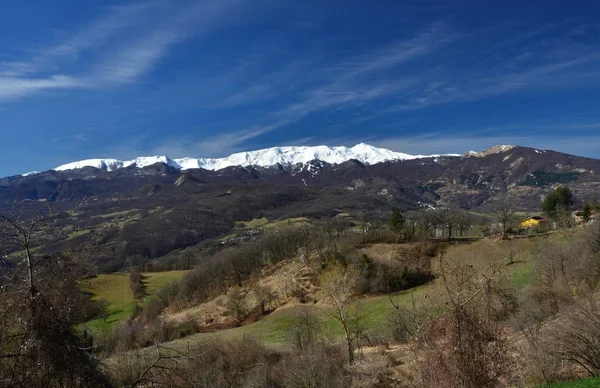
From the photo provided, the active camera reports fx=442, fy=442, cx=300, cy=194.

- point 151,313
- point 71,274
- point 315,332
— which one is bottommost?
point 151,313

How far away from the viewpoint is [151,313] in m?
84.6

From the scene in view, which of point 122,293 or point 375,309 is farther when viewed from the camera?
point 122,293

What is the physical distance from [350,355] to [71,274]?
3125 centimetres

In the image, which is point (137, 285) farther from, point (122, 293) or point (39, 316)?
point (39, 316)

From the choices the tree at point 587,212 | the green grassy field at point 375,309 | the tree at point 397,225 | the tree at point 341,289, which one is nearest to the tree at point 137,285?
the green grassy field at point 375,309

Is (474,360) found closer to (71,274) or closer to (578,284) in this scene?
(71,274)

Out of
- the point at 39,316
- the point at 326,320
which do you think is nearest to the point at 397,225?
the point at 326,320

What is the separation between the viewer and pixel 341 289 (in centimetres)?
4225

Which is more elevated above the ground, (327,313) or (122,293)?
(327,313)

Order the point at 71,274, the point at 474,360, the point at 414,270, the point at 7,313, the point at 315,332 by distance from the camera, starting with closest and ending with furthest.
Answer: the point at 7,313
the point at 71,274
the point at 474,360
the point at 315,332
the point at 414,270

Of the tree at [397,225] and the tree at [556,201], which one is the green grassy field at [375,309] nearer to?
the tree at [397,225]

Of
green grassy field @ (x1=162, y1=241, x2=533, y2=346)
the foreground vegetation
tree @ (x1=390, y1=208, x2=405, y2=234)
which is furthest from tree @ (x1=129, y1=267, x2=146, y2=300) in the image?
tree @ (x1=390, y1=208, x2=405, y2=234)

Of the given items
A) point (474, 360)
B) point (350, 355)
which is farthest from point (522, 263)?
point (474, 360)

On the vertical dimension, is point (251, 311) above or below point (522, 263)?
below
